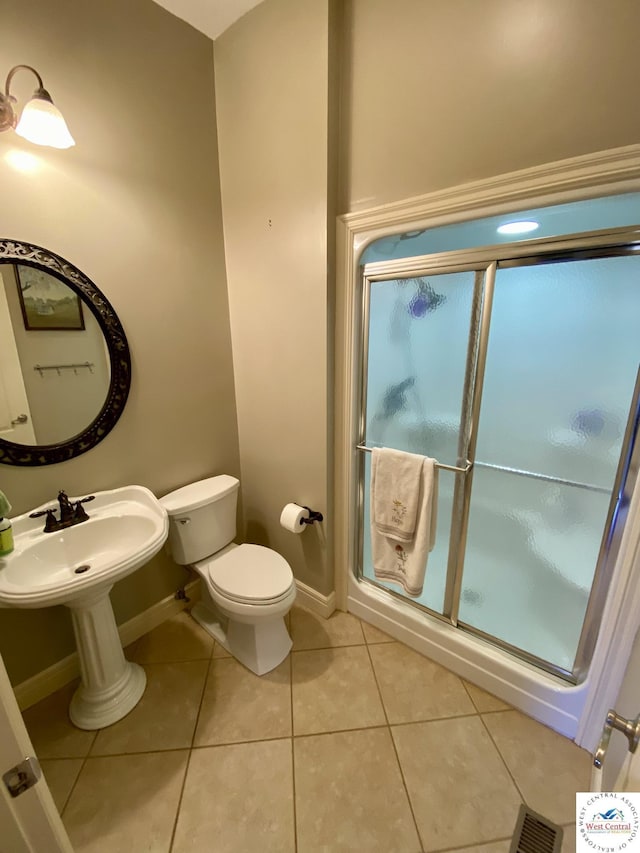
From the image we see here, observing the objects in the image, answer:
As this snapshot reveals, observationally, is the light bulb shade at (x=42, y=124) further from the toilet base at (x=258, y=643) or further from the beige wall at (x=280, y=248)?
the toilet base at (x=258, y=643)

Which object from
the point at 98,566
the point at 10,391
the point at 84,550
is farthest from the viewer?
the point at 84,550

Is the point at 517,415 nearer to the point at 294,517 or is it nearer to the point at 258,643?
the point at 294,517

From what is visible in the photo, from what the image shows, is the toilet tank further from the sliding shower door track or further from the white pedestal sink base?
the sliding shower door track

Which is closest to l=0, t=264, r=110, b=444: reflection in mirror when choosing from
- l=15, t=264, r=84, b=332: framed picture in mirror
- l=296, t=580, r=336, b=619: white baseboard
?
l=15, t=264, r=84, b=332: framed picture in mirror

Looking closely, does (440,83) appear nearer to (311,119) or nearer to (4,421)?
(311,119)

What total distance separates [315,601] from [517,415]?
4.54ft

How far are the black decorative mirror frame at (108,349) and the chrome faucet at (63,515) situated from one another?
0.17 metres

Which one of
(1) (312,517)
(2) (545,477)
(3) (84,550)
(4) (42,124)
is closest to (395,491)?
(1) (312,517)

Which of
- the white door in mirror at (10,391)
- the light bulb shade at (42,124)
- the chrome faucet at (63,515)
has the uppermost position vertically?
the light bulb shade at (42,124)

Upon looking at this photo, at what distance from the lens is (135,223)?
4.89 ft

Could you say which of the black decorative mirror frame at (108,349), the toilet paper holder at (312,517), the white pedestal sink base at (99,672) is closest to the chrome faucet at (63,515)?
the black decorative mirror frame at (108,349)

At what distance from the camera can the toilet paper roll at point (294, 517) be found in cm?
174

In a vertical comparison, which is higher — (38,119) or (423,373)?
(38,119)

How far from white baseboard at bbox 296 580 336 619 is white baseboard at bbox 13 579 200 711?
608 millimetres
